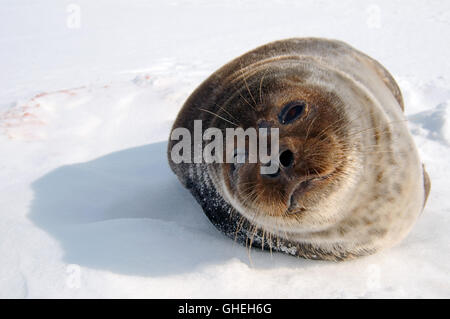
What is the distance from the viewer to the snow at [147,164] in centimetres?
189

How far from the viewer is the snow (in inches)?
74.6

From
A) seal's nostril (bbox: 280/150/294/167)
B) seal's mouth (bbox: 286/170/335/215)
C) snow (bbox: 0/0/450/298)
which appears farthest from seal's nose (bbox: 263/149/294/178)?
snow (bbox: 0/0/450/298)

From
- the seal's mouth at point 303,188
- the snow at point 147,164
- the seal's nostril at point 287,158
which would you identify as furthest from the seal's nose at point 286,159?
the snow at point 147,164

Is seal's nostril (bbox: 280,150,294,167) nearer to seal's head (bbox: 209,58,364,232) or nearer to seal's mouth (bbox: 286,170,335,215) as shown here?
seal's head (bbox: 209,58,364,232)

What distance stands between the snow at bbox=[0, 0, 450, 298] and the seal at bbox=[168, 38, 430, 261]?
144mm

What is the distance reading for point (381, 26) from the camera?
704cm

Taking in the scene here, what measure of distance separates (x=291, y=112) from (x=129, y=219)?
1.22m

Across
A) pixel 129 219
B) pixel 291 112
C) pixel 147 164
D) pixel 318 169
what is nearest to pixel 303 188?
pixel 318 169

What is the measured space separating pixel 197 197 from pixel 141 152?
129 cm

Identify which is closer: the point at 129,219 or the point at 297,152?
the point at 297,152

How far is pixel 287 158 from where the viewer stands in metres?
1.70

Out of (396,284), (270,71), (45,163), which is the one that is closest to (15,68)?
(45,163)

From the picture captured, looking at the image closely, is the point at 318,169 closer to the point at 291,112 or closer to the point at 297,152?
the point at 297,152

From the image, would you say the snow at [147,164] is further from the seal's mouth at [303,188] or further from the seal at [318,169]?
the seal's mouth at [303,188]
